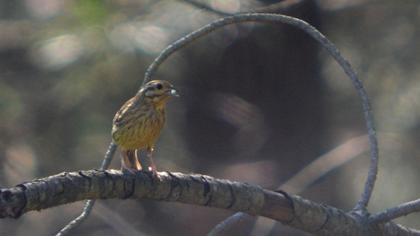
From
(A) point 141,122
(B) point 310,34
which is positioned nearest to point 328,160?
(A) point 141,122

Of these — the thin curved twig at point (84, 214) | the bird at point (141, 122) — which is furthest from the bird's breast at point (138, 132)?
the thin curved twig at point (84, 214)

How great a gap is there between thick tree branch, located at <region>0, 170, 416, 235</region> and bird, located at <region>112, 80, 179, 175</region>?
116cm

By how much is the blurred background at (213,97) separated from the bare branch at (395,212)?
11.3 ft

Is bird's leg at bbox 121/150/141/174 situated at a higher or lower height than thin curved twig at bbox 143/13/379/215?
lower

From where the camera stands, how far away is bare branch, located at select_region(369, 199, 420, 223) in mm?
4223

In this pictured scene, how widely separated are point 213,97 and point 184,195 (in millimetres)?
6099

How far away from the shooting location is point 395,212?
A: 4211 mm

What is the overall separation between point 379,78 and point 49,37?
3.08m

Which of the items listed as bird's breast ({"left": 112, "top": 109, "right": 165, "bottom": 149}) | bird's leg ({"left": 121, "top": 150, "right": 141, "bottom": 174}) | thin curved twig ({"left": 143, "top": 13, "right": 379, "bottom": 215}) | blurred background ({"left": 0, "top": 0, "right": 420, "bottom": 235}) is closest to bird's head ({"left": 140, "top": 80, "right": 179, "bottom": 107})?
bird's breast ({"left": 112, "top": 109, "right": 165, "bottom": 149})

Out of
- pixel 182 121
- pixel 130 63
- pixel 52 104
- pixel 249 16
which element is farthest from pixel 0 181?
pixel 249 16

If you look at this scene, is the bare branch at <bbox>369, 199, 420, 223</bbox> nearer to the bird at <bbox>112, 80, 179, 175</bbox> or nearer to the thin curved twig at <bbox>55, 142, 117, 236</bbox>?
the thin curved twig at <bbox>55, 142, 117, 236</bbox>

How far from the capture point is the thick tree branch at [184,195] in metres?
3.25

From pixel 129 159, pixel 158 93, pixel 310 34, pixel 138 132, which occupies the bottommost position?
pixel 129 159

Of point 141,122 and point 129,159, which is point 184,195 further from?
point 129,159
